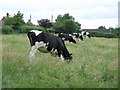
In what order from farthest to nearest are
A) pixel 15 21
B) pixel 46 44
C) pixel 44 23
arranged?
pixel 44 23 → pixel 15 21 → pixel 46 44

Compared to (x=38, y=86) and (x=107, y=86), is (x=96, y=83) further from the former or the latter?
(x=38, y=86)

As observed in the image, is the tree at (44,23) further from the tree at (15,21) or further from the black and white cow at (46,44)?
the black and white cow at (46,44)

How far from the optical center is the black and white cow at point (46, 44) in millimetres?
10541

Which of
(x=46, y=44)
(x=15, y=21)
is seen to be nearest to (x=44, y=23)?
(x=15, y=21)

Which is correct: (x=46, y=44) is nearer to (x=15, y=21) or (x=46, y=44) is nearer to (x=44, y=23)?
(x=15, y=21)

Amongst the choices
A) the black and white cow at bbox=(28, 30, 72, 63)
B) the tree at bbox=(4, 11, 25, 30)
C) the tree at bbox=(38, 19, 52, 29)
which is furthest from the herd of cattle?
the tree at bbox=(38, 19, 52, 29)

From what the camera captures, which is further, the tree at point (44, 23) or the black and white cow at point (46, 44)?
the tree at point (44, 23)

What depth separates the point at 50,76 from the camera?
24.0ft

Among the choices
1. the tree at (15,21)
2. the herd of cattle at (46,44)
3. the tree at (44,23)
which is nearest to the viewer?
the herd of cattle at (46,44)

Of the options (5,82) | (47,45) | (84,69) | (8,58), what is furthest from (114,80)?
(47,45)

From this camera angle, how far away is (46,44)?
10.7m

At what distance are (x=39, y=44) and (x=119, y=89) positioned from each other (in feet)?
15.5

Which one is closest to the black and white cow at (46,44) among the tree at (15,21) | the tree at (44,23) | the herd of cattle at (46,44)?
the herd of cattle at (46,44)

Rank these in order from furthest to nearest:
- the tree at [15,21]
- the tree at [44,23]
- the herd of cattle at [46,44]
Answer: the tree at [44,23] → the tree at [15,21] → the herd of cattle at [46,44]
